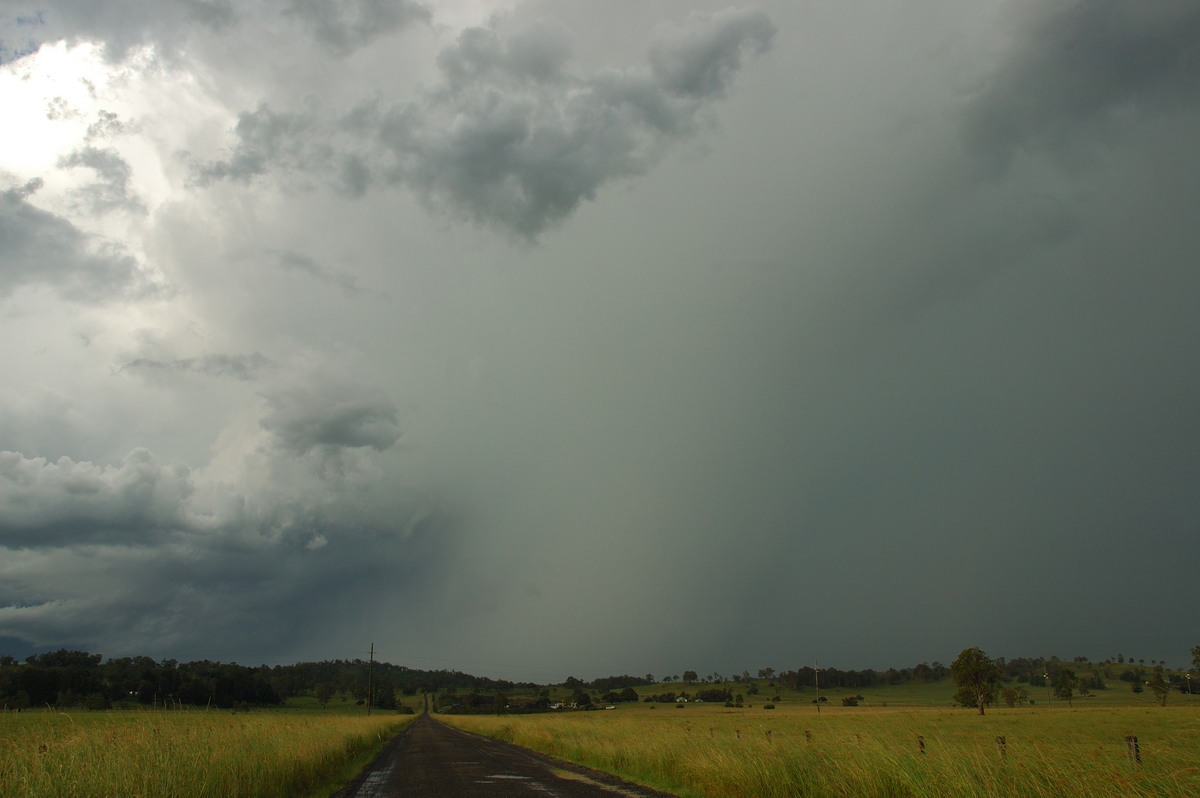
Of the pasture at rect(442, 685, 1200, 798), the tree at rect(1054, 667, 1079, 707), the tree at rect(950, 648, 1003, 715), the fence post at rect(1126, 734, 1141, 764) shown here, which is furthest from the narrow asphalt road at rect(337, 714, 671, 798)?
the tree at rect(1054, 667, 1079, 707)

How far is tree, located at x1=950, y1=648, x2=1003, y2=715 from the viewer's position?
102 metres

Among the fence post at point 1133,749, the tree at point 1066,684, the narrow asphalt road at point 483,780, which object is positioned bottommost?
the tree at point 1066,684

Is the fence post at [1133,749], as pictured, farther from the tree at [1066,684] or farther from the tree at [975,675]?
the tree at [1066,684]

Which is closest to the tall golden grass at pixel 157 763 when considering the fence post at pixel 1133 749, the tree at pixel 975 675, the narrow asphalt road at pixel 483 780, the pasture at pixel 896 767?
the narrow asphalt road at pixel 483 780

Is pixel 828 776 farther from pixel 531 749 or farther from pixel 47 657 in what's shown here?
pixel 47 657

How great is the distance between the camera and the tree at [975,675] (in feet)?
336

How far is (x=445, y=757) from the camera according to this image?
111 feet

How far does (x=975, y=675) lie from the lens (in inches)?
4028

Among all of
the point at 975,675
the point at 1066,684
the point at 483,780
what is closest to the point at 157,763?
the point at 483,780

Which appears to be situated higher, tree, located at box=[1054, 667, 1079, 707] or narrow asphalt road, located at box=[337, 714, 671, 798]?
narrow asphalt road, located at box=[337, 714, 671, 798]

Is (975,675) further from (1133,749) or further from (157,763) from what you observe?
(157,763)

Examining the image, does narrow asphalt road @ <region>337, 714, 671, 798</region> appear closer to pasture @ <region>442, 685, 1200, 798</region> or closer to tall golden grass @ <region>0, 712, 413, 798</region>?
pasture @ <region>442, 685, 1200, 798</region>

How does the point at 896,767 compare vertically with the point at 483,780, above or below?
above

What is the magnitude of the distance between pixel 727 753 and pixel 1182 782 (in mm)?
11840
